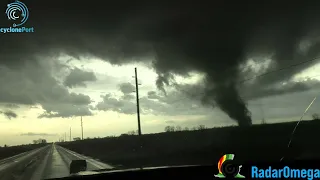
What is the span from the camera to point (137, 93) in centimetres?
4388

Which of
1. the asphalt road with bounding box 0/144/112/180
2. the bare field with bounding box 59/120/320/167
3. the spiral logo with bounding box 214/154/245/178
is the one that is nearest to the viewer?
the spiral logo with bounding box 214/154/245/178

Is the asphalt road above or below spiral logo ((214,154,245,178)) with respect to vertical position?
below

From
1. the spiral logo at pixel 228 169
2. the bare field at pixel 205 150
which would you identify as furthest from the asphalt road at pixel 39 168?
the spiral logo at pixel 228 169

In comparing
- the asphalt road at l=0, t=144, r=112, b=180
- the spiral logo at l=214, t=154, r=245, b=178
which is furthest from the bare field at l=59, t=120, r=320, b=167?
the asphalt road at l=0, t=144, r=112, b=180

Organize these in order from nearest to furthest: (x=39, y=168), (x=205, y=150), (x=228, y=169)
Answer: (x=228, y=169)
(x=39, y=168)
(x=205, y=150)

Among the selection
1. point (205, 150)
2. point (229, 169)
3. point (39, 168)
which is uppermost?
point (229, 169)

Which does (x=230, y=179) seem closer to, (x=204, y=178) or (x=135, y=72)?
(x=204, y=178)

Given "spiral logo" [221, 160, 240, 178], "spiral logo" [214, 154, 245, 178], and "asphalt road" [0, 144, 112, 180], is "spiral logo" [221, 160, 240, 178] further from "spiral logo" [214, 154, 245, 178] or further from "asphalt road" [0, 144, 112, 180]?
"asphalt road" [0, 144, 112, 180]

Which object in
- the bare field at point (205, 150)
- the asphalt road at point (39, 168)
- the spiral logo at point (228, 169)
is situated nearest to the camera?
the spiral logo at point (228, 169)

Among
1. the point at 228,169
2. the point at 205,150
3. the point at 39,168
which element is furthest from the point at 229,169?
the point at 205,150

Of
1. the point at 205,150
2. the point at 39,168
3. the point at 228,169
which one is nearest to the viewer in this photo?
the point at 228,169

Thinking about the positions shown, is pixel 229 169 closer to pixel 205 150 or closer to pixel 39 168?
pixel 39 168

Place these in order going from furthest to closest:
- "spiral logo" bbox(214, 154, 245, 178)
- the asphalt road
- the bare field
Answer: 1. the bare field
2. the asphalt road
3. "spiral logo" bbox(214, 154, 245, 178)

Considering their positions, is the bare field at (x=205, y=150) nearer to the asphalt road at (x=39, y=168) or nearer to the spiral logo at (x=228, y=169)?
the spiral logo at (x=228, y=169)
